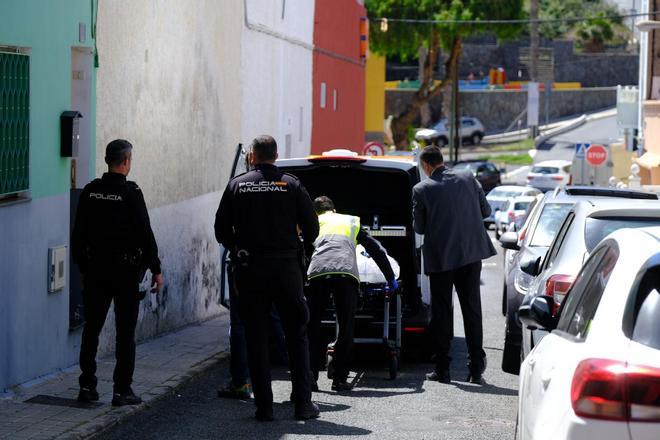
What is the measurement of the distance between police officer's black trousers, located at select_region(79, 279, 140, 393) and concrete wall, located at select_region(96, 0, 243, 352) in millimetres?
2452

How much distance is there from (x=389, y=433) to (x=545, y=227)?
5833 mm

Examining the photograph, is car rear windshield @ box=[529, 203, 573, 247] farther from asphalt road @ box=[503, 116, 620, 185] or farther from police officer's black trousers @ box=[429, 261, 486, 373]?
asphalt road @ box=[503, 116, 620, 185]

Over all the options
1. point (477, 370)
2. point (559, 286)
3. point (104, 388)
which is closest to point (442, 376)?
point (477, 370)

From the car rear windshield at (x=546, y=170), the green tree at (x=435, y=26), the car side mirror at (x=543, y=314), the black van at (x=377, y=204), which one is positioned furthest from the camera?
the green tree at (x=435, y=26)

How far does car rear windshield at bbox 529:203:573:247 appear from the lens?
1345 centimetres

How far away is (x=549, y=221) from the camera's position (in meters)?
13.6

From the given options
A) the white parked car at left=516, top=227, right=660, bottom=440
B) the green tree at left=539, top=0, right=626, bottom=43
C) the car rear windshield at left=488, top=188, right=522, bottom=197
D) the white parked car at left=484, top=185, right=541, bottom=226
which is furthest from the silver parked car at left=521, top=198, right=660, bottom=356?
the green tree at left=539, top=0, right=626, bottom=43

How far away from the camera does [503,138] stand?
80562mm

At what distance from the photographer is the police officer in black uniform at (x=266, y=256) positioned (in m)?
8.47

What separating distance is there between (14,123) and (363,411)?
11.0ft

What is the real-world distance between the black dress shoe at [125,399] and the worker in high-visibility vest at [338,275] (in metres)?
1.63

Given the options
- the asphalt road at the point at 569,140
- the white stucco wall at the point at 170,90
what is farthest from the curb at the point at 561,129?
the white stucco wall at the point at 170,90

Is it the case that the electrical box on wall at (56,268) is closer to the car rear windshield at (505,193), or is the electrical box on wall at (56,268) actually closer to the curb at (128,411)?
the curb at (128,411)

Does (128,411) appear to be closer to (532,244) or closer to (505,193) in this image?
(532,244)
